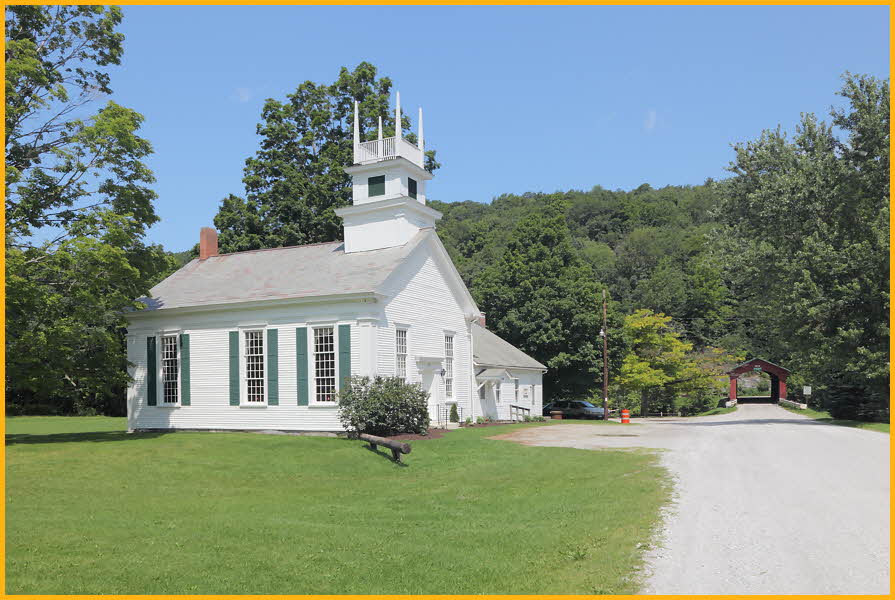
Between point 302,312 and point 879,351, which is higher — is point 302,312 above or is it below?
above

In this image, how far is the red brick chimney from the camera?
108ft

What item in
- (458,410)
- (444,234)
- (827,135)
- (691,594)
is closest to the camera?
(691,594)

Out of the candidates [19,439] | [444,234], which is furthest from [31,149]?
[444,234]

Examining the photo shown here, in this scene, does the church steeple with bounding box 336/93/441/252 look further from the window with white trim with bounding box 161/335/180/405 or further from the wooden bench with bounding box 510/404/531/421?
the wooden bench with bounding box 510/404/531/421

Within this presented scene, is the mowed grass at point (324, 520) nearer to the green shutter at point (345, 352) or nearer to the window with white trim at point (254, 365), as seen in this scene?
the green shutter at point (345, 352)

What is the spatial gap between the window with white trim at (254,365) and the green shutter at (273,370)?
1.69 feet

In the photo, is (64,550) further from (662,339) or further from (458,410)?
(662,339)

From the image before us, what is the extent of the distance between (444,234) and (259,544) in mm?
38408

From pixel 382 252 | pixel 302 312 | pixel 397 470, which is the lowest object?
pixel 397 470

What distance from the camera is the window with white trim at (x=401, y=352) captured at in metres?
25.3

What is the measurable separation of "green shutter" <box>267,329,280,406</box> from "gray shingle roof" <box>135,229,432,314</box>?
4.74ft

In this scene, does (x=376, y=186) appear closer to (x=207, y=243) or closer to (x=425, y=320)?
(x=425, y=320)

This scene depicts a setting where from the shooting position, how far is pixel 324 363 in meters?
24.1

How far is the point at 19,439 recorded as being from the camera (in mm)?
22297
